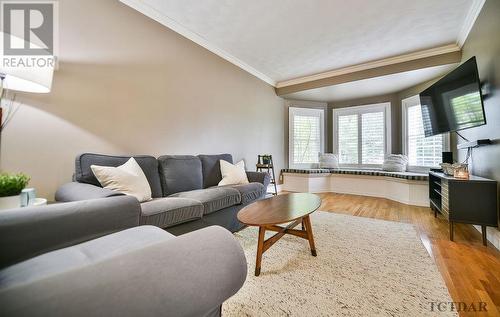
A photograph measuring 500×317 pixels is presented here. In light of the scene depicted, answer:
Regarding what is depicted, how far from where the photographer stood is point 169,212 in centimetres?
171

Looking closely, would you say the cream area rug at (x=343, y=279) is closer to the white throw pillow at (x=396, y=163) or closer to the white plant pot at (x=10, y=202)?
the white plant pot at (x=10, y=202)

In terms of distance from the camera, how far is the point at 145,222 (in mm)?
1558

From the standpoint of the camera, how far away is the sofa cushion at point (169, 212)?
62.5 inches

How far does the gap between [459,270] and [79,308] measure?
250 cm

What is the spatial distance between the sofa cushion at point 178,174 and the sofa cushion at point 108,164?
0.09 meters

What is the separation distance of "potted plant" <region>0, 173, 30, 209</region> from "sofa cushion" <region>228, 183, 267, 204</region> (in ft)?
5.98

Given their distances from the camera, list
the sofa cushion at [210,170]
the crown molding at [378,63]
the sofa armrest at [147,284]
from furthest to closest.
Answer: the crown molding at [378,63] → the sofa cushion at [210,170] → the sofa armrest at [147,284]

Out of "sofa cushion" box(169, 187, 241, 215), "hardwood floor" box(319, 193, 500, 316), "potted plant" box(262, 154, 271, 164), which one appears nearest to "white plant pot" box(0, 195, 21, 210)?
"sofa cushion" box(169, 187, 241, 215)

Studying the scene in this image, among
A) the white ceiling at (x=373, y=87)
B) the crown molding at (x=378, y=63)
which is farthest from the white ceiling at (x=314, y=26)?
the white ceiling at (x=373, y=87)

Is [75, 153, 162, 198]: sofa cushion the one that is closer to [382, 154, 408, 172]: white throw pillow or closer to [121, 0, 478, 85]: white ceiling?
[121, 0, 478, 85]: white ceiling

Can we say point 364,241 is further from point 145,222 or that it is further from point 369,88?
point 369,88

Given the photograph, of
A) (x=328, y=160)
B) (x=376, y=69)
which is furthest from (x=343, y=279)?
(x=328, y=160)

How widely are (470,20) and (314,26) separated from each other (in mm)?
1942

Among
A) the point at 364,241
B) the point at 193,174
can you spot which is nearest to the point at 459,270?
the point at 364,241
